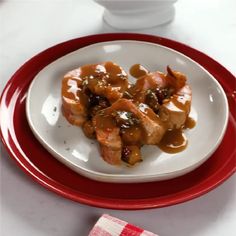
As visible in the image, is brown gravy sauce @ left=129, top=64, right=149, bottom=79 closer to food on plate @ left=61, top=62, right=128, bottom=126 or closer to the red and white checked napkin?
food on plate @ left=61, top=62, right=128, bottom=126

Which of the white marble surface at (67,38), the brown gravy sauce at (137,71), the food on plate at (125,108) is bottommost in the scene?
the white marble surface at (67,38)

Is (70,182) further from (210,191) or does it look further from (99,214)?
(210,191)

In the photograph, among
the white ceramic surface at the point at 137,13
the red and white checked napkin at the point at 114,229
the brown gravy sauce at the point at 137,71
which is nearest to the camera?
the red and white checked napkin at the point at 114,229

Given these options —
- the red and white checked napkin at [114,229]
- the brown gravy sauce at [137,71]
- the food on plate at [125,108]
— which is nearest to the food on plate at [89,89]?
the food on plate at [125,108]

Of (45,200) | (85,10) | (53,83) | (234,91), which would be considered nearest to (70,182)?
(45,200)

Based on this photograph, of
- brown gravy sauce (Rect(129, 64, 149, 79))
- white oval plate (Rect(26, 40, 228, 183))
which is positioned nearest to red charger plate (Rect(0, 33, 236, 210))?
white oval plate (Rect(26, 40, 228, 183))

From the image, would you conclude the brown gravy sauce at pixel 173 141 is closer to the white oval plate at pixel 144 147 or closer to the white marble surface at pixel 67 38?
the white oval plate at pixel 144 147
